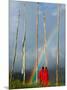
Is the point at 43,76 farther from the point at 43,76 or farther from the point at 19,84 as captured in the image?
the point at 19,84

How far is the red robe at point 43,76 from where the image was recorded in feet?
7.59

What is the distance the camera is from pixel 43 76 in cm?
232

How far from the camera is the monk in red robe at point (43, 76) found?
2312 millimetres

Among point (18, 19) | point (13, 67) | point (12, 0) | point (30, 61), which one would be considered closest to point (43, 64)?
point (30, 61)

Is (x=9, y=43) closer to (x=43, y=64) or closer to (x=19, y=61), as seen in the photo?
(x=19, y=61)

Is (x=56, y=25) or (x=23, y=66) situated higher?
(x=56, y=25)

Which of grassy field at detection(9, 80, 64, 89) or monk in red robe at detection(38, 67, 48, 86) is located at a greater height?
monk in red robe at detection(38, 67, 48, 86)

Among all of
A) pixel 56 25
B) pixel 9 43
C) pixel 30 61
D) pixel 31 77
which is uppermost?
pixel 56 25

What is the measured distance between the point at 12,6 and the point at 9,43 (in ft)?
1.14

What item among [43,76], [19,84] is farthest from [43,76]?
[19,84]

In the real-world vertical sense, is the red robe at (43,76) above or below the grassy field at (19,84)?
above

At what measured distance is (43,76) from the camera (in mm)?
2320

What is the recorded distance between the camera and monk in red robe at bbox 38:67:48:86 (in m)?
2.31

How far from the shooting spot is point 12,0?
2.29 m
